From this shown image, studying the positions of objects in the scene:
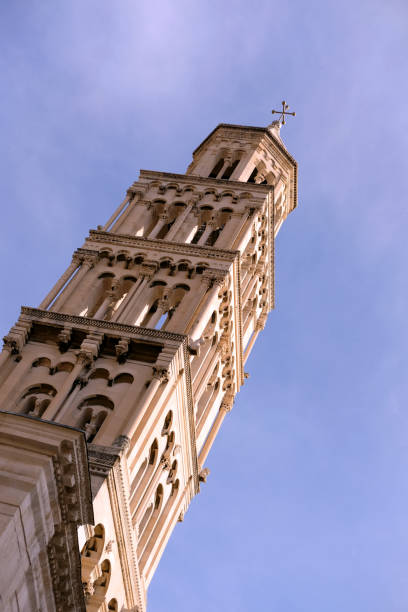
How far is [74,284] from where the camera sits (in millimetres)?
39969

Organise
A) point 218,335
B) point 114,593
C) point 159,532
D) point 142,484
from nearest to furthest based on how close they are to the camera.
A: point 114,593 < point 142,484 < point 159,532 < point 218,335

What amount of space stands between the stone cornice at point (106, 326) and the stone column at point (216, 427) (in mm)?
7545

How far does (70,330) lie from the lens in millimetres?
35812

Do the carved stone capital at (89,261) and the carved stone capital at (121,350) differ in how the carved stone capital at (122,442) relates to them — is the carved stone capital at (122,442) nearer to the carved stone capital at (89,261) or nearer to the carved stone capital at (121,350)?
the carved stone capital at (121,350)

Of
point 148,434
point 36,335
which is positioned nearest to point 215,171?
point 36,335

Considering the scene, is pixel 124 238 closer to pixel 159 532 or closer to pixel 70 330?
pixel 70 330

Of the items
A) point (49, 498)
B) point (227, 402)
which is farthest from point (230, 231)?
point (49, 498)

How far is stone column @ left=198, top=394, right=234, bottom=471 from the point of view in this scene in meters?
40.5

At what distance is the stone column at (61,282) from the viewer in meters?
38.7

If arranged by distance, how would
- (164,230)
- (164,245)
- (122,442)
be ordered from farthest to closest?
(164,230)
(164,245)
(122,442)

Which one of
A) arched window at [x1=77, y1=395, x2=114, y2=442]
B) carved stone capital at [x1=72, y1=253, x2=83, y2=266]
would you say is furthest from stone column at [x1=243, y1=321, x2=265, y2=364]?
arched window at [x1=77, y1=395, x2=114, y2=442]

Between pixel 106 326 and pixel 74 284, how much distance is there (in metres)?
4.92

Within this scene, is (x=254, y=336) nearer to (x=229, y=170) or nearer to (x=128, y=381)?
(x=229, y=170)

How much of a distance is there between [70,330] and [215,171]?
1933 centimetres
